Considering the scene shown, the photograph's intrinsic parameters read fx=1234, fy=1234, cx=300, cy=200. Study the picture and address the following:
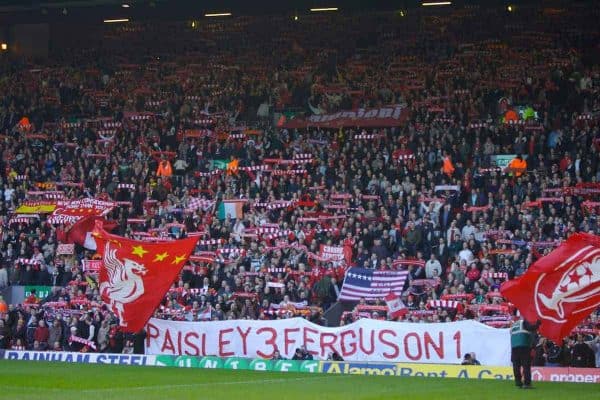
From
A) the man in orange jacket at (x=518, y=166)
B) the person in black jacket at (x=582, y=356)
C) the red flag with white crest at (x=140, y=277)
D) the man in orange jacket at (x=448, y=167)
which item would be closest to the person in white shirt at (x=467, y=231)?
the man in orange jacket at (x=518, y=166)

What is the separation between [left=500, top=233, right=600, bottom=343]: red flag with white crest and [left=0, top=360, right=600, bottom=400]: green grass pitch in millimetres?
1614

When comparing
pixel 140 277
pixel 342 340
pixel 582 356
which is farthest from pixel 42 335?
pixel 582 356

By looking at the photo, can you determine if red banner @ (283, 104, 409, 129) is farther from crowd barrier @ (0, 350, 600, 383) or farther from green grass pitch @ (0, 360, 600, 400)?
green grass pitch @ (0, 360, 600, 400)

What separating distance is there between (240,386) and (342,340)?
21.2 ft

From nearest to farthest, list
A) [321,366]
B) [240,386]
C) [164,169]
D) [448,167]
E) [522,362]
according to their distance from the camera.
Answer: [522,362], [240,386], [321,366], [448,167], [164,169]

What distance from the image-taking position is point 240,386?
24.4 metres

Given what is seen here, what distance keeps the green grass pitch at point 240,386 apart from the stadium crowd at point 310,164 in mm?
4264

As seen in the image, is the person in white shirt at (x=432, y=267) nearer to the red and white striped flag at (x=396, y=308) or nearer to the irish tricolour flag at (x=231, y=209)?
the red and white striped flag at (x=396, y=308)

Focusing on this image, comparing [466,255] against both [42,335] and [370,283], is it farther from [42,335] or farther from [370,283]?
[42,335]

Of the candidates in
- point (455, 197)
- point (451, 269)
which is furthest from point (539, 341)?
point (455, 197)

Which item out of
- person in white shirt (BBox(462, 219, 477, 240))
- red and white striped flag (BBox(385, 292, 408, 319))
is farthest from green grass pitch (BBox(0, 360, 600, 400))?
person in white shirt (BBox(462, 219, 477, 240))

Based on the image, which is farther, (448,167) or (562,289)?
(448,167)

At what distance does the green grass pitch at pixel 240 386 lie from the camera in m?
22.2

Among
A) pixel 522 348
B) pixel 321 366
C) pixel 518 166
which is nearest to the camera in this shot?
pixel 522 348
